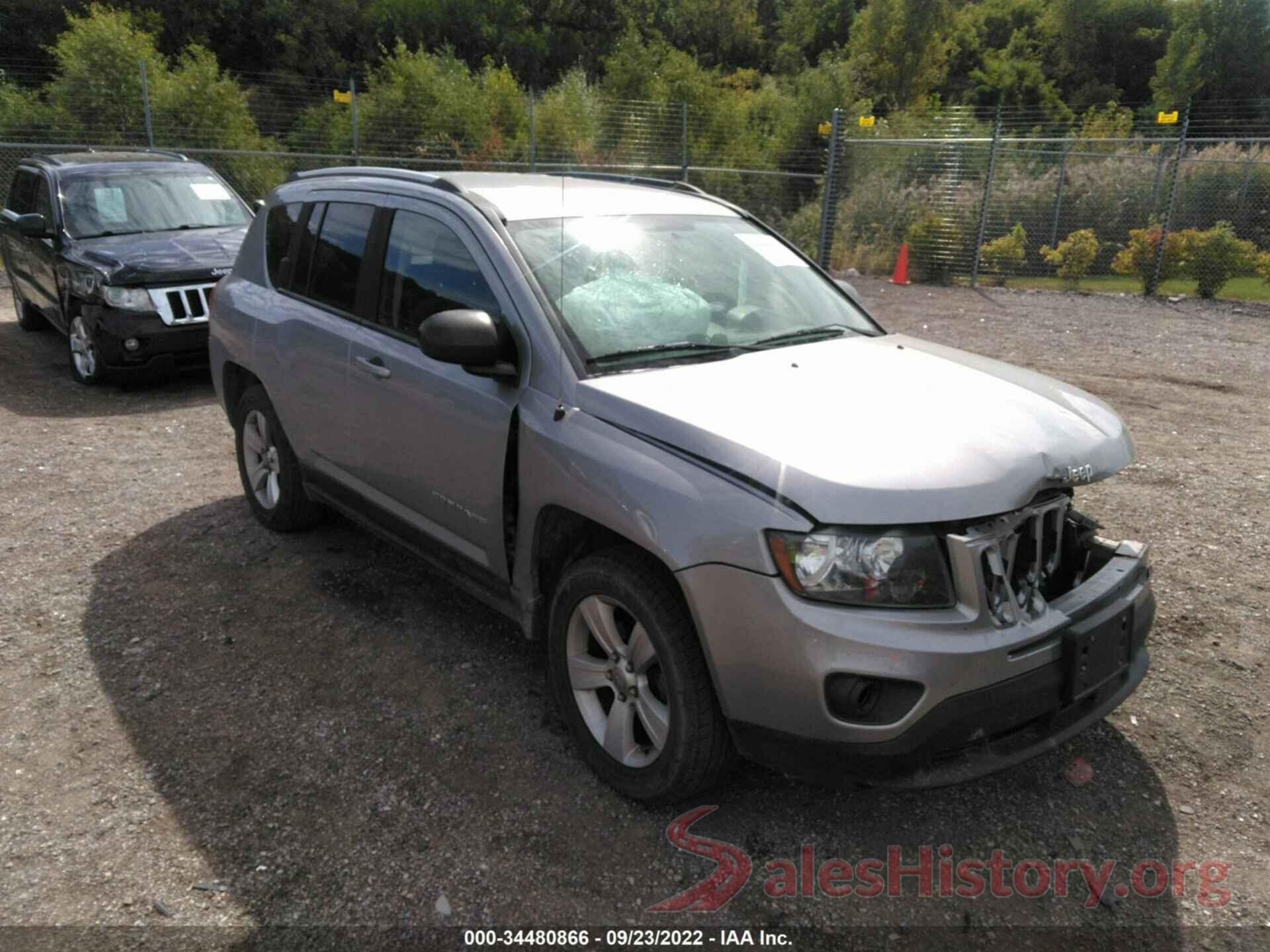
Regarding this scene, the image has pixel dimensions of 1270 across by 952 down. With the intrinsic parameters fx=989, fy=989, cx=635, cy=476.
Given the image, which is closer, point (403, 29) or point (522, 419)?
point (522, 419)

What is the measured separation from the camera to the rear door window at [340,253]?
13.8 feet

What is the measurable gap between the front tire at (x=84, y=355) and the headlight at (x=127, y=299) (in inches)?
17.5

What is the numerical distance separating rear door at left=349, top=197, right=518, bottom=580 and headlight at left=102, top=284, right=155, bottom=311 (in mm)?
4707

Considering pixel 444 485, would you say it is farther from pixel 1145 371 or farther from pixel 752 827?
pixel 1145 371

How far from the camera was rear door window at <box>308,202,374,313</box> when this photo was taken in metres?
4.21

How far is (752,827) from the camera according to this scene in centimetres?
296

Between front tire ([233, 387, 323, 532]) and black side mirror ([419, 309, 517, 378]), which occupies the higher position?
black side mirror ([419, 309, 517, 378])

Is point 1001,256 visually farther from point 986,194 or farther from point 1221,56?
point 1221,56

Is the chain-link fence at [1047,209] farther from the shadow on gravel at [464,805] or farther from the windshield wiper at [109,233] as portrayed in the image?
the shadow on gravel at [464,805]

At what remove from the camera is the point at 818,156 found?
2250 centimetres

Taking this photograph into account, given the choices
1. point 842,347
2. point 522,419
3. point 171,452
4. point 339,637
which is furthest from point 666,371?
point 171,452

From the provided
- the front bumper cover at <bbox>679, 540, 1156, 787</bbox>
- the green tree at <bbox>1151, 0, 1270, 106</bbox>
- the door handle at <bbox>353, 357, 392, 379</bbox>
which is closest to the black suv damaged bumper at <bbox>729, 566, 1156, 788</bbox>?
the front bumper cover at <bbox>679, 540, 1156, 787</bbox>

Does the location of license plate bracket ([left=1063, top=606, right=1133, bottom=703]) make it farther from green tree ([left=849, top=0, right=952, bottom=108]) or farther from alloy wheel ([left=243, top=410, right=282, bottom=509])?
green tree ([left=849, top=0, right=952, bottom=108])

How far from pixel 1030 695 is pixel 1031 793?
0.69m
